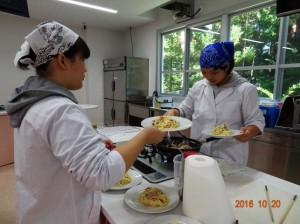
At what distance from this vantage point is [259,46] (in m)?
2.95

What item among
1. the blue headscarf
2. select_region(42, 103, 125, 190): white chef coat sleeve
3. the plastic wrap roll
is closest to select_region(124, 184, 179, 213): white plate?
the plastic wrap roll

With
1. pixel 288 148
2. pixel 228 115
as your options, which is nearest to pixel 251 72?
pixel 288 148

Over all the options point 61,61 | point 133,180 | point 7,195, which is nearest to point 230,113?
point 133,180

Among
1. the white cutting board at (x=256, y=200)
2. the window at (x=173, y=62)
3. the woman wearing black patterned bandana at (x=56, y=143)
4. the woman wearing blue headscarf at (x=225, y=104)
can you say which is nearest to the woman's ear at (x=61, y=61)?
the woman wearing black patterned bandana at (x=56, y=143)

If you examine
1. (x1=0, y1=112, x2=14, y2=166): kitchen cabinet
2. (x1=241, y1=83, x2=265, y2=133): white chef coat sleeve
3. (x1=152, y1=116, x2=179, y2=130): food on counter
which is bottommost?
(x1=0, y1=112, x2=14, y2=166): kitchen cabinet

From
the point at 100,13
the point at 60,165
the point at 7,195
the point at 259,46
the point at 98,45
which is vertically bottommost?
the point at 7,195

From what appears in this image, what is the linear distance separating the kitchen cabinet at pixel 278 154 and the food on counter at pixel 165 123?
1457 millimetres

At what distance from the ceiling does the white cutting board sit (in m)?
2.98

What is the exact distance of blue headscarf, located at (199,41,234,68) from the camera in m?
1.47

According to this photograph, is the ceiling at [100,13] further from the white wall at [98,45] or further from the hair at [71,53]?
the hair at [71,53]

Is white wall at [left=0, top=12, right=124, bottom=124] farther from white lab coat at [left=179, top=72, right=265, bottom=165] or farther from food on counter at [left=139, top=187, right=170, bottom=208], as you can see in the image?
food on counter at [left=139, top=187, right=170, bottom=208]

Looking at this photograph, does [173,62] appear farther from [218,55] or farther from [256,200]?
[256,200]

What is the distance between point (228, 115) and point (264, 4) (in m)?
2.06

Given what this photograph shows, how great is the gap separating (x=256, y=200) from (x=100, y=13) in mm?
3963
